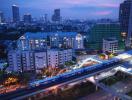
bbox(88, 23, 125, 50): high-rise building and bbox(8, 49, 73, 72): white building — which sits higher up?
bbox(88, 23, 125, 50): high-rise building

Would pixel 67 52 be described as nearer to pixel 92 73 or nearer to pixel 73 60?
pixel 73 60

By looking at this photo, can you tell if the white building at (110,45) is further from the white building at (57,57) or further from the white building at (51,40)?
the white building at (57,57)

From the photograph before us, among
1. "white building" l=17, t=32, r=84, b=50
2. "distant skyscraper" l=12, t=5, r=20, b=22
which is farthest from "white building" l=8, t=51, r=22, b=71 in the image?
"distant skyscraper" l=12, t=5, r=20, b=22

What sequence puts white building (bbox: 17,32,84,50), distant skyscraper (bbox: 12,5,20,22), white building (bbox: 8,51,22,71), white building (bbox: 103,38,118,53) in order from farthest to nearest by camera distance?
distant skyscraper (bbox: 12,5,20,22)
white building (bbox: 17,32,84,50)
white building (bbox: 103,38,118,53)
white building (bbox: 8,51,22,71)

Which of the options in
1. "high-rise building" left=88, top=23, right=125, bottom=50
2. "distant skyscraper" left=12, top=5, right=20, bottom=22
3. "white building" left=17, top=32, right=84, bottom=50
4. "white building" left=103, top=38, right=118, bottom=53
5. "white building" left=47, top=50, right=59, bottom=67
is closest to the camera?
"white building" left=47, top=50, right=59, bottom=67

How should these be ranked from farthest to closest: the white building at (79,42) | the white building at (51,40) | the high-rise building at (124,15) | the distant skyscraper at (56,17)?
the distant skyscraper at (56,17)
the high-rise building at (124,15)
the white building at (79,42)
the white building at (51,40)

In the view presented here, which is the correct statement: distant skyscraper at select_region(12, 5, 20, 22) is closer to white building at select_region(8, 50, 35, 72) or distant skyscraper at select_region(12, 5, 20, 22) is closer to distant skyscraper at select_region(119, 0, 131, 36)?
distant skyscraper at select_region(119, 0, 131, 36)

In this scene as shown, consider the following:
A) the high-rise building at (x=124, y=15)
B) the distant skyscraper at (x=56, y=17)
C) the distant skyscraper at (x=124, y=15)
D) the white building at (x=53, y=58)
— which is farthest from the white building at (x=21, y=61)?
the distant skyscraper at (x=56, y=17)

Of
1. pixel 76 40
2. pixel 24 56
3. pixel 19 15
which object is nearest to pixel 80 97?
pixel 24 56

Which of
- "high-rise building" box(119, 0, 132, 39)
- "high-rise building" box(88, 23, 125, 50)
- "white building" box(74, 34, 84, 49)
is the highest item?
"high-rise building" box(119, 0, 132, 39)

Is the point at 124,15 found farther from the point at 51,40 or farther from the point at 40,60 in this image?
the point at 40,60
